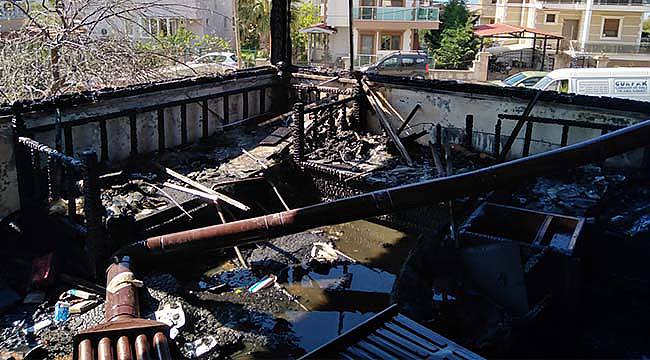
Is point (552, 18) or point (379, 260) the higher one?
point (552, 18)

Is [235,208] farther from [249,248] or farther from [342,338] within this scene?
[342,338]

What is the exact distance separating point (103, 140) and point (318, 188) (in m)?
2.63

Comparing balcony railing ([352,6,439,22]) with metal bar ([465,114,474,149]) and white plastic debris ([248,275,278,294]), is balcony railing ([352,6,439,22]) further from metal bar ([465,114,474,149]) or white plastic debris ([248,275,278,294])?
white plastic debris ([248,275,278,294])

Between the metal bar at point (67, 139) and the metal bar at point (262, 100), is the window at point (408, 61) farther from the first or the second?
the metal bar at point (67, 139)

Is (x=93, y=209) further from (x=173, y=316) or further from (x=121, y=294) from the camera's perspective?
(x=173, y=316)

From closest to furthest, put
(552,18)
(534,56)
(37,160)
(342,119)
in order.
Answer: (37,160)
(342,119)
(534,56)
(552,18)

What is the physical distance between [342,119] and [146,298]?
171 inches

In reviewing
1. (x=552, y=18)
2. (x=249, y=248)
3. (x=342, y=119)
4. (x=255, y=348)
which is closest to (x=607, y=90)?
(x=342, y=119)

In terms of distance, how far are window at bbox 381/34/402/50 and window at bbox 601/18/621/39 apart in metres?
11.7

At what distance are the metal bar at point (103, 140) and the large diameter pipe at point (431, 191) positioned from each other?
11.7ft

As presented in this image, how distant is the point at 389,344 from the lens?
9.72ft

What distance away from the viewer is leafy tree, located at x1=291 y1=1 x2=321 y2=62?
2836cm

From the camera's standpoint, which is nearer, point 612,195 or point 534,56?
point 612,195

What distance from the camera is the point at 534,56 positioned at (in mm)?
27344
